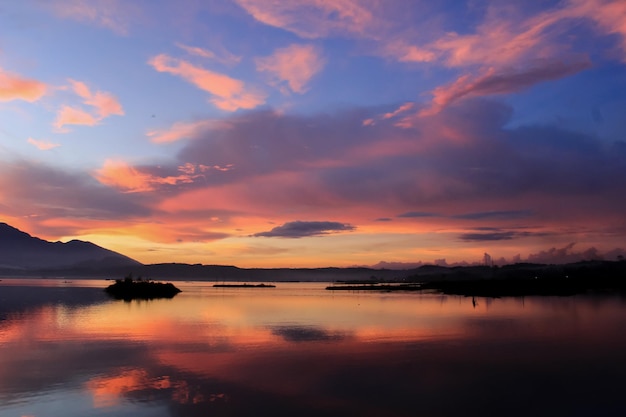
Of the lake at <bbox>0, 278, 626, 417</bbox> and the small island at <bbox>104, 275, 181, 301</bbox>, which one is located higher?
the small island at <bbox>104, 275, 181, 301</bbox>

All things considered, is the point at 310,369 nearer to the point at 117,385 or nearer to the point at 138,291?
the point at 117,385

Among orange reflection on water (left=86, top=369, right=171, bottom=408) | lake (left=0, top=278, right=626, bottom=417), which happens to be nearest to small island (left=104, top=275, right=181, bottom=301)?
lake (left=0, top=278, right=626, bottom=417)

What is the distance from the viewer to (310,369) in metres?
29.6

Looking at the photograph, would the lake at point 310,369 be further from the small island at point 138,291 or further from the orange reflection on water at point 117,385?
the small island at point 138,291

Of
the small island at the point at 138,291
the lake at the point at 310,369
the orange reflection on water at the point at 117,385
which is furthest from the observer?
the small island at the point at 138,291

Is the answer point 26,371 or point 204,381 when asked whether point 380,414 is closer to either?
point 204,381

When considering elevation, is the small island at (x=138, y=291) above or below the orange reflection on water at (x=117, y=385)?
above

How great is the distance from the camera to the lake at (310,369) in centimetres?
2181

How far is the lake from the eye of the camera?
2181 cm

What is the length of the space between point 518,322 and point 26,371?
161 feet

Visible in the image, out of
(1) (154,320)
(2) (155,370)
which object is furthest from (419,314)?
(2) (155,370)

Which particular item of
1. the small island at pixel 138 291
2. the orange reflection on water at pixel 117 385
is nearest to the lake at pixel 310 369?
the orange reflection on water at pixel 117 385

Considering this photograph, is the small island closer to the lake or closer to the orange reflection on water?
the lake

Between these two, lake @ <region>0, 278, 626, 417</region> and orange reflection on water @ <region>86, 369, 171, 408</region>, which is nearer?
lake @ <region>0, 278, 626, 417</region>
